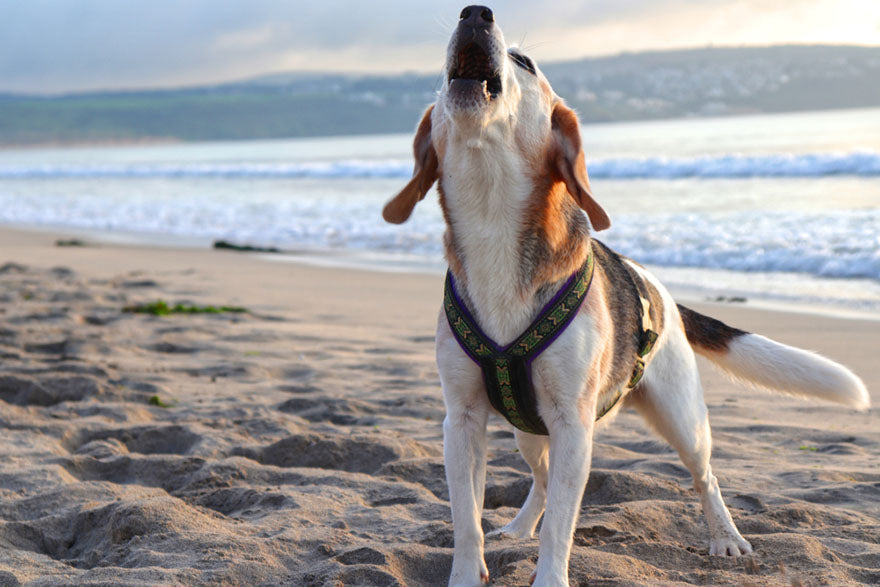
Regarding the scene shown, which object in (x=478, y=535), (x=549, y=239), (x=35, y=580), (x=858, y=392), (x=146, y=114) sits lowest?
(x=35, y=580)

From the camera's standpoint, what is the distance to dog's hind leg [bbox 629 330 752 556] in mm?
3404

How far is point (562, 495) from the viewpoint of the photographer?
9.20 feet

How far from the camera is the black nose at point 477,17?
2754mm

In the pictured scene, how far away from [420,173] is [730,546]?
6.04 feet

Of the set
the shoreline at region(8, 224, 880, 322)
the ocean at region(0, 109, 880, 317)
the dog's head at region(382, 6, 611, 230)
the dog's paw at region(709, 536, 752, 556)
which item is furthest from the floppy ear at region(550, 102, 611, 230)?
the ocean at region(0, 109, 880, 317)

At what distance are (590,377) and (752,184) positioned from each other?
61.5 ft

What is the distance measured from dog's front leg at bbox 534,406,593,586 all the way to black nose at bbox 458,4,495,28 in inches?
49.8

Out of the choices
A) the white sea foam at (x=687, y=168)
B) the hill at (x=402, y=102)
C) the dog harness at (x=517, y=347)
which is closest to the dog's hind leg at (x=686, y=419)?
the dog harness at (x=517, y=347)

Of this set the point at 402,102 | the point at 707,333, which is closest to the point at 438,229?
the point at 707,333

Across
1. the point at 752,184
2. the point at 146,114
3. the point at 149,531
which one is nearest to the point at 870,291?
the point at 149,531

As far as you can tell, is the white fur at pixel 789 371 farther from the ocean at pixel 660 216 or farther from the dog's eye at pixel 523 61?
the ocean at pixel 660 216

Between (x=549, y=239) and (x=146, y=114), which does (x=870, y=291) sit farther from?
(x=146, y=114)

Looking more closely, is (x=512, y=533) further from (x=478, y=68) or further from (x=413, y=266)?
(x=413, y=266)

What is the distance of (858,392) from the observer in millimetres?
3648
